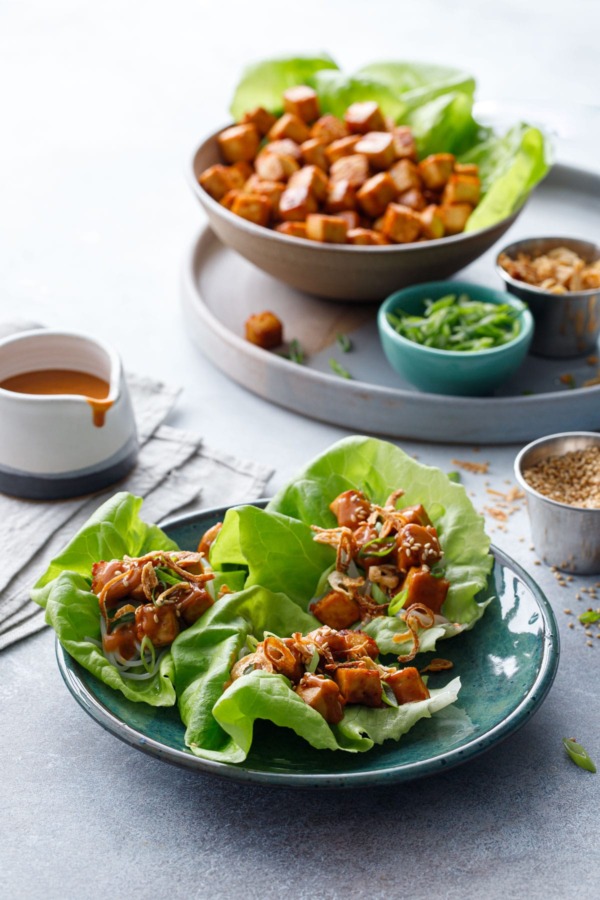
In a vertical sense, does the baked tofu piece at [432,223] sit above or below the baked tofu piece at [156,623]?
above

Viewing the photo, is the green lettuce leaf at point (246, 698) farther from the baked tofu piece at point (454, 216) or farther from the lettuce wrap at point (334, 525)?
the baked tofu piece at point (454, 216)

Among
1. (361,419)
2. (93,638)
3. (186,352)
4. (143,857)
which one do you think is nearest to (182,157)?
(186,352)

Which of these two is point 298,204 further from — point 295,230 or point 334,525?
point 334,525

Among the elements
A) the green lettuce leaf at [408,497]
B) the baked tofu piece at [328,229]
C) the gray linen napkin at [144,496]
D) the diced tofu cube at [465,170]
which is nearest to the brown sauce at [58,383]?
the gray linen napkin at [144,496]

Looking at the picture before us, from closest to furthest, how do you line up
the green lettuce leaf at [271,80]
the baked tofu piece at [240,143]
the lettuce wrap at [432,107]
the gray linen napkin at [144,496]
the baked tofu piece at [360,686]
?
the baked tofu piece at [360,686], the gray linen napkin at [144,496], the lettuce wrap at [432,107], the baked tofu piece at [240,143], the green lettuce leaf at [271,80]

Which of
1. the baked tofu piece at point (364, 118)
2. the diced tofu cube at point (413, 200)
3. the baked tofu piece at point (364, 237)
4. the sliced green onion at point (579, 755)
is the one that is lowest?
the sliced green onion at point (579, 755)

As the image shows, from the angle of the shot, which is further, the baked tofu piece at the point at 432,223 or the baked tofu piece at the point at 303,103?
the baked tofu piece at the point at 303,103

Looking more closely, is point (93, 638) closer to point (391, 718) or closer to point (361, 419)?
point (391, 718)
